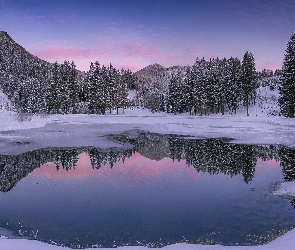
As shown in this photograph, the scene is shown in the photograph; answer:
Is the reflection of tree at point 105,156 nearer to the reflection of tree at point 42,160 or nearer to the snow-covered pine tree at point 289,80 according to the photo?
the reflection of tree at point 42,160

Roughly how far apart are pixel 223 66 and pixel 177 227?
98.2 meters

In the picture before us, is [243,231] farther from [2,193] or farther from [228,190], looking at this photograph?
[2,193]

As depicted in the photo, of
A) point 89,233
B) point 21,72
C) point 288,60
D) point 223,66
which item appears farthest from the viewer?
point 21,72

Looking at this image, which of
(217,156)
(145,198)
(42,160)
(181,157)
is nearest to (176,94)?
(181,157)

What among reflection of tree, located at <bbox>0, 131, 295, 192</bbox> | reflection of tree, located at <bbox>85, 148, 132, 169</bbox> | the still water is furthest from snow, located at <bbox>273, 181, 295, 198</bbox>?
reflection of tree, located at <bbox>85, 148, 132, 169</bbox>

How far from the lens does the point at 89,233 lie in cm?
958

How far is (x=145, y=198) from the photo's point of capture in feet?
42.7

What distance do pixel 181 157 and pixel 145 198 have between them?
1004 cm

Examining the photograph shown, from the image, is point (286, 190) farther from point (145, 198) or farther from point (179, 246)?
point (179, 246)

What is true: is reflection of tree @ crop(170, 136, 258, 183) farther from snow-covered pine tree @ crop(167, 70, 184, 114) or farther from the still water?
snow-covered pine tree @ crop(167, 70, 184, 114)

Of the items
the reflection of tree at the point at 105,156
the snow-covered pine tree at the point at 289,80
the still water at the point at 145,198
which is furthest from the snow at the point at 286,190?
the snow-covered pine tree at the point at 289,80

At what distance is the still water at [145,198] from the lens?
31.4ft

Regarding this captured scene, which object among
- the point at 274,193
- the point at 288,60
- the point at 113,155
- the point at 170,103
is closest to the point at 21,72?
the point at 170,103

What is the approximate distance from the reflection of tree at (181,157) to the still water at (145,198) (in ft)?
0.23
